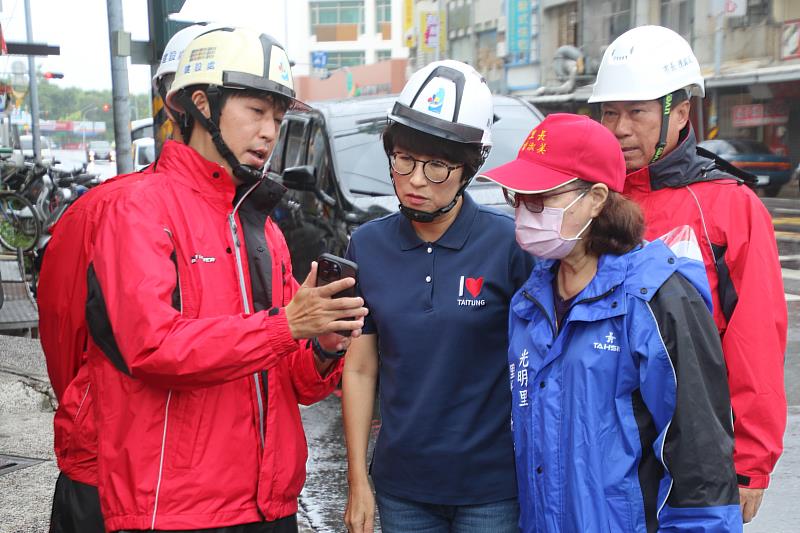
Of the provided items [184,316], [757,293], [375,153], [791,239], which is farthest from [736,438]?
[791,239]

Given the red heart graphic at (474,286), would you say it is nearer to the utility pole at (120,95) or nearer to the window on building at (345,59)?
the utility pole at (120,95)

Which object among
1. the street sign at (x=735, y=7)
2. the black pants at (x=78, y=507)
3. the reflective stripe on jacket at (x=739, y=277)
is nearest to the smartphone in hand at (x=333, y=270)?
the black pants at (x=78, y=507)

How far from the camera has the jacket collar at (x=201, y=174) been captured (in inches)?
99.0

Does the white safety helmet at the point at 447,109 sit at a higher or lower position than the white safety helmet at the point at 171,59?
lower

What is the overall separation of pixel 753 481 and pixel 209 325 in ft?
5.27

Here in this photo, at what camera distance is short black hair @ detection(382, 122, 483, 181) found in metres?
2.76

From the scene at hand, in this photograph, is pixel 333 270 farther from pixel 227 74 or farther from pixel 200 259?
pixel 227 74

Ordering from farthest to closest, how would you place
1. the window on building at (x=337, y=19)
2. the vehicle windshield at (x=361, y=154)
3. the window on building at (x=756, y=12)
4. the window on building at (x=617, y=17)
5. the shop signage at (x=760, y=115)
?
the window on building at (x=337, y=19)
the window on building at (x=617, y=17)
the shop signage at (x=760, y=115)
the window on building at (x=756, y=12)
the vehicle windshield at (x=361, y=154)

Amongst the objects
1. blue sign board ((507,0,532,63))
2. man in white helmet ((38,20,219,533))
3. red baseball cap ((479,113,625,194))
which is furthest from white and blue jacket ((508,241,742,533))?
blue sign board ((507,0,532,63))

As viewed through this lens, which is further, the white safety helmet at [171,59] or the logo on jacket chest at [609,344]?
the white safety helmet at [171,59]

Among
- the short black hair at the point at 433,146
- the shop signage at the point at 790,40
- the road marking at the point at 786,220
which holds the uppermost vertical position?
the shop signage at the point at 790,40

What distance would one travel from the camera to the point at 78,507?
8.48 feet

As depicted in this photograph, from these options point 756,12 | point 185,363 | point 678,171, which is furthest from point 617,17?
point 185,363

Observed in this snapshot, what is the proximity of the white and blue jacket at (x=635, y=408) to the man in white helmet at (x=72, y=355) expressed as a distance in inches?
44.4
